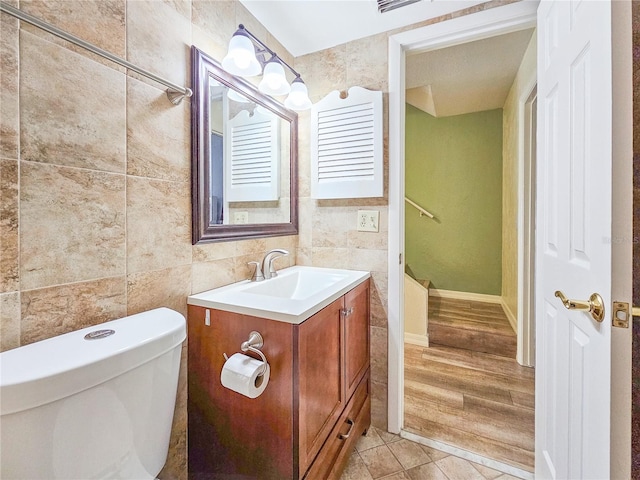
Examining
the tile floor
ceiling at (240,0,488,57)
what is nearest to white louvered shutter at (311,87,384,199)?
ceiling at (240,0,488,57)

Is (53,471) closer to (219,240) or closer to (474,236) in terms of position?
(219,240)

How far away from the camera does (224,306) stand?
0.99 meters

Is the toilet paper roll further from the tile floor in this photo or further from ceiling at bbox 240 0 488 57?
ceiling at bbox 240 0 488 57

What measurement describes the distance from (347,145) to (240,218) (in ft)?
2.34

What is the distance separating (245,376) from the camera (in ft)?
2.73

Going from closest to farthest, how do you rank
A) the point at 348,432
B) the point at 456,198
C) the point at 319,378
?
the point at 319,378, the point at 348,432, the point at 456,198

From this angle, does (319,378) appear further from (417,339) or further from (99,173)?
(417,339)

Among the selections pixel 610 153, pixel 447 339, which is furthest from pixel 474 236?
pixel 610 153

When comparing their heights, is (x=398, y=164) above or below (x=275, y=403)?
above

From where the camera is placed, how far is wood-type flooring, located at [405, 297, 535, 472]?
147 cm

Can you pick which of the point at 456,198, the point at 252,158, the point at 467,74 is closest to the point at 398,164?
the point at 252,158

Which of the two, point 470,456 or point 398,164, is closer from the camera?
point 470,456

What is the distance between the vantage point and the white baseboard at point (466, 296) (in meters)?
3.56

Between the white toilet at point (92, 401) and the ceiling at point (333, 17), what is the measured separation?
150cm
